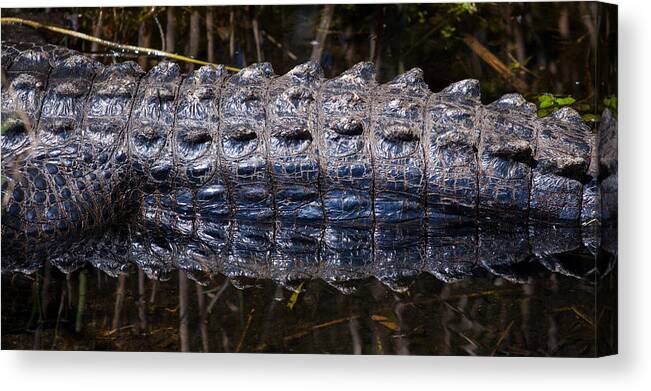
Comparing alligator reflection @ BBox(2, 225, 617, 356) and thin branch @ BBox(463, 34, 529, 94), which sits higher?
thin branch @ BBox(463, 34, 529, 94)

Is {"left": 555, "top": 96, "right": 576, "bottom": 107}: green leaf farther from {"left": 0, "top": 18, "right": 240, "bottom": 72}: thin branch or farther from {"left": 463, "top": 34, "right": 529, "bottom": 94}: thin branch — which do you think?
{"left": 0, "top": 18, "right": 240, "bottom": 72}: thin branch

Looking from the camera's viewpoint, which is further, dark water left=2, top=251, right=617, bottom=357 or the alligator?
dark water left=2, top=251, right=617, bottom=357

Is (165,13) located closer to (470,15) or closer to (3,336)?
(470,15)

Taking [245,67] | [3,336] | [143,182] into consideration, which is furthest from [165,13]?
[3,336]

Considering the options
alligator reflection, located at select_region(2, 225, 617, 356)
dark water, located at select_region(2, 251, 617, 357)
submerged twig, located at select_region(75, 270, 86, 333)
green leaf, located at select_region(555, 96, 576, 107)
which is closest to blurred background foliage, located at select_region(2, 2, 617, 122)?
green leaf, located at select_region(555, 96, 576, 107)

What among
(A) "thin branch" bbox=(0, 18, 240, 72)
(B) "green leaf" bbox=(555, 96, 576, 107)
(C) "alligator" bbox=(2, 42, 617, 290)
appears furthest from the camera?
(A) "thin branch" bbox=(0, 18, 240, 72)

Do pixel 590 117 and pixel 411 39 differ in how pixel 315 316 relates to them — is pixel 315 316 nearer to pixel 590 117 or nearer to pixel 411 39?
pixel 411 39

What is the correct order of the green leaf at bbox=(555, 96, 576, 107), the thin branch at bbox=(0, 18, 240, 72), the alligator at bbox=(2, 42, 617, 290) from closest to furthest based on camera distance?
the alligator at bbox=(2, 42, 617, 290), the green leaf at bbox=(555, 96, 576, 107), the thin branch at bbox=(0, 18, 240, 72)
